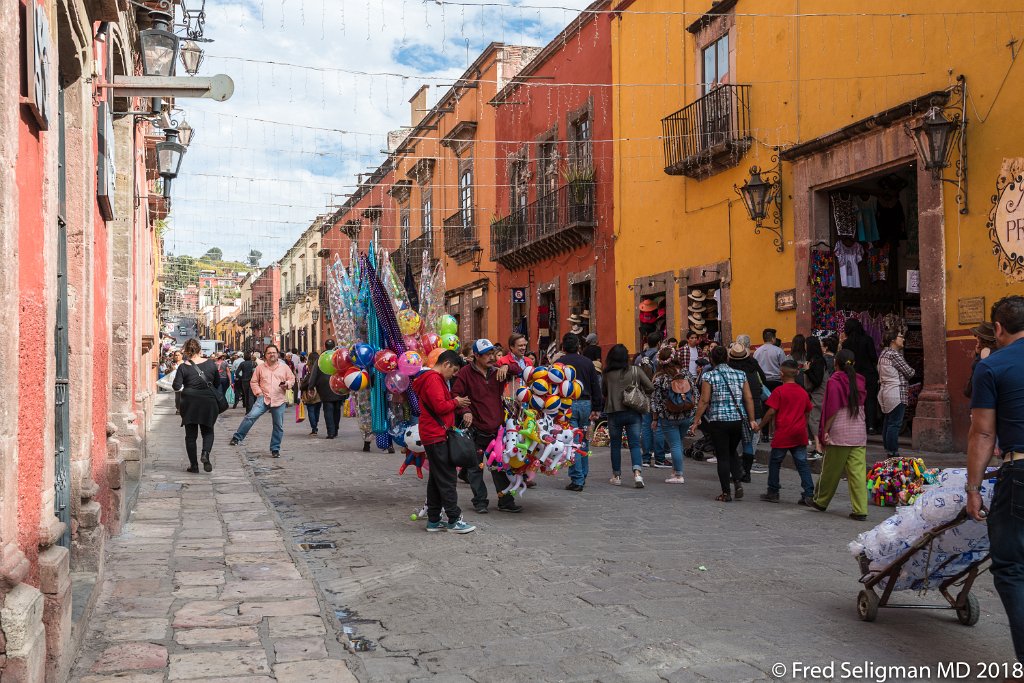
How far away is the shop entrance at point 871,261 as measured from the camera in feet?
42.7

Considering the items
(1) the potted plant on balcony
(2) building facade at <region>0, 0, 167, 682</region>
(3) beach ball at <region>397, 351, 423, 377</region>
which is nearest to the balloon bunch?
(3) beach ball at <region>397, 351, 423, 377</region>

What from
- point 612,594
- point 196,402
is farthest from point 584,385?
point 612,594

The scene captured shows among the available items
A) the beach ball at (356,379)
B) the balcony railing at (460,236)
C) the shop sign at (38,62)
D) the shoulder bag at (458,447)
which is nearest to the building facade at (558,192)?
the balcony railing at (460,236)

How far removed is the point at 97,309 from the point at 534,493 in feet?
14.3

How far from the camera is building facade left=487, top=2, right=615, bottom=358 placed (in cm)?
1944

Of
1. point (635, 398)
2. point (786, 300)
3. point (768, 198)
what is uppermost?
point (768, 198)

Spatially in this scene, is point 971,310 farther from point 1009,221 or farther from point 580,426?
point 580,426

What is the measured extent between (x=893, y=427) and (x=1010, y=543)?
689 centimetres

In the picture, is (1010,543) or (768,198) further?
(768,198)

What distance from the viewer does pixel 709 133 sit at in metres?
15.0

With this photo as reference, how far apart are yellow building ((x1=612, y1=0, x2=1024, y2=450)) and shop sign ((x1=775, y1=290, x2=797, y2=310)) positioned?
3 cm

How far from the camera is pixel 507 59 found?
79.6ft

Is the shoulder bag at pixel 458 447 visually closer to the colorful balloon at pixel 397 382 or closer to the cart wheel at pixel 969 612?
the colorful balloon at pixel 397 382

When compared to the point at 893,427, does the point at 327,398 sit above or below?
above
